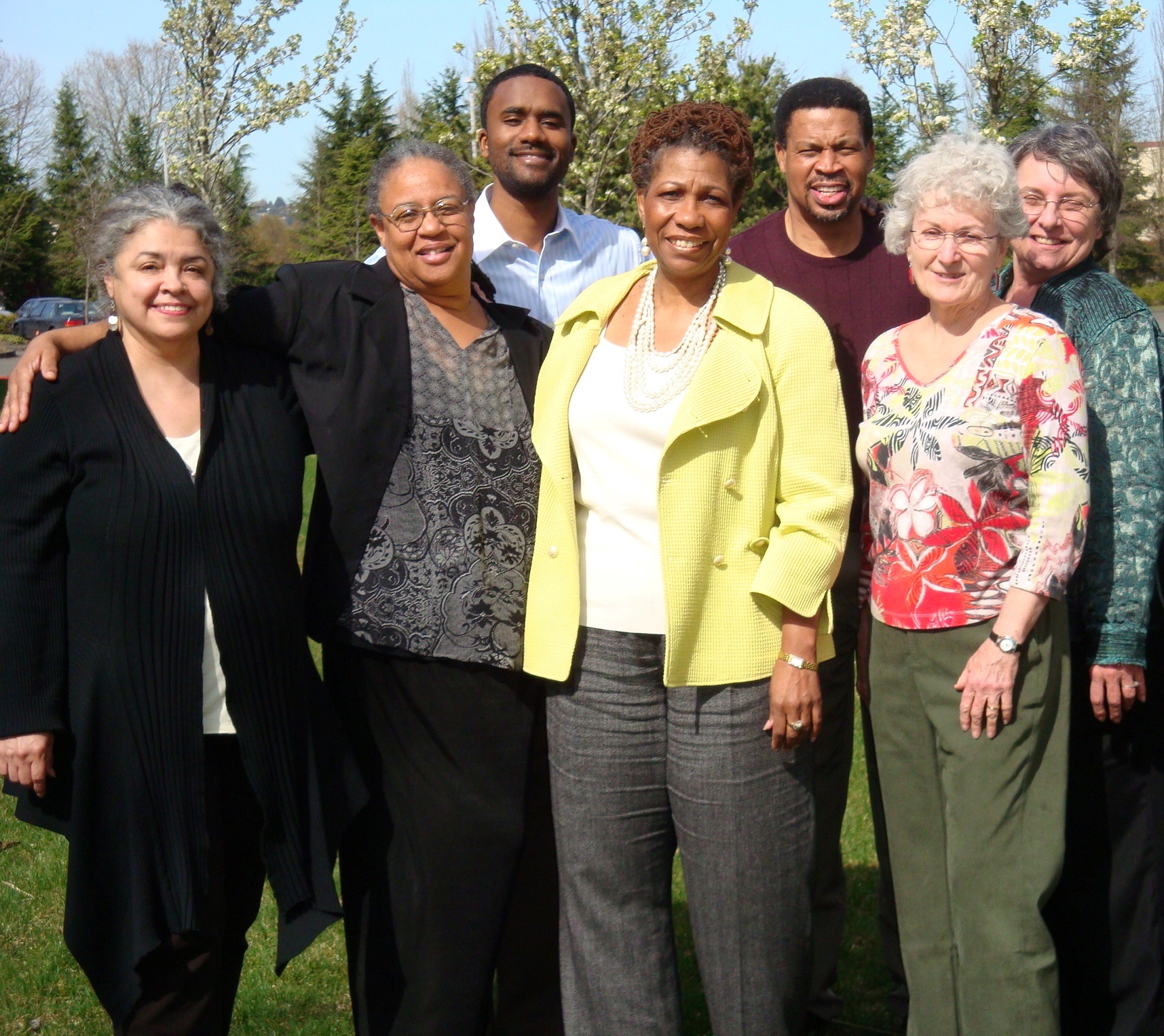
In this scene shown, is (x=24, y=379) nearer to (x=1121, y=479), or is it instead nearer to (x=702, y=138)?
(x=702, y=138)

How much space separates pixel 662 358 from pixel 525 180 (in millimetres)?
1557

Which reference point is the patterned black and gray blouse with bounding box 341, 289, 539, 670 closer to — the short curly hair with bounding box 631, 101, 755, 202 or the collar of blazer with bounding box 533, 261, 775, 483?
the collar of blazer with bounding box 533, 261, 775, 483

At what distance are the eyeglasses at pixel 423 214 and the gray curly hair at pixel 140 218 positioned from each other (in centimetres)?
46

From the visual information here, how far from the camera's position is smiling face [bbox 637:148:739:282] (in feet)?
9.71

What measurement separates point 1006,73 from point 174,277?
1880cm

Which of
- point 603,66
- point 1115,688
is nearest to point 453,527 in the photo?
point 1115,688

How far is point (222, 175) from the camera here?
29.3 m

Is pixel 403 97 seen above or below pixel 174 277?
above

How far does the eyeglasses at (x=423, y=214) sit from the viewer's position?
320 centimetres

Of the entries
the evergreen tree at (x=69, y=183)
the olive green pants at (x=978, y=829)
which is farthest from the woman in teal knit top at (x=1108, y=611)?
the evergreen tree at (x=69, y=183)

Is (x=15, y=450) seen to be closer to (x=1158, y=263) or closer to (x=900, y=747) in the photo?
(x=900, y=747)

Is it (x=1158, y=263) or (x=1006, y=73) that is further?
(x=1158, y=263)

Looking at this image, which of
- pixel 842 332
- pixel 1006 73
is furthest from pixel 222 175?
pixel 842 332

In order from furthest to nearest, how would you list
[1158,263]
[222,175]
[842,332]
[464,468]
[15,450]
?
[1158,263]
[222,175]
[842,332]
[464,468]
[15,450]
